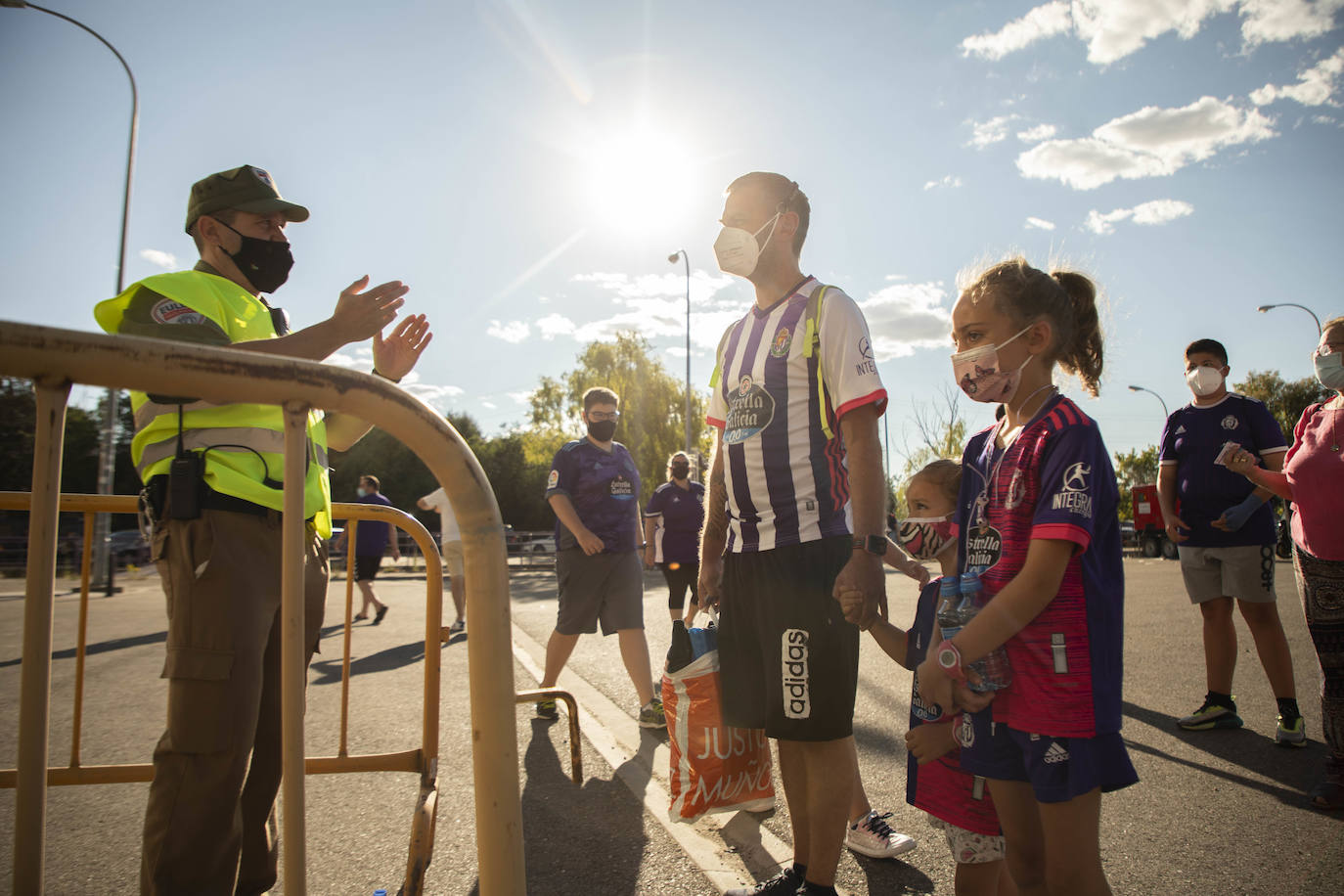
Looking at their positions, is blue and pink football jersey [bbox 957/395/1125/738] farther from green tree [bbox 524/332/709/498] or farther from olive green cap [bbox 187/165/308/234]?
green tree [bbox 524/332/709/498]

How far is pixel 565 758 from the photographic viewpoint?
163 inches

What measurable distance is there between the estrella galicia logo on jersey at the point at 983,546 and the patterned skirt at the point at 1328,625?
2341 mm

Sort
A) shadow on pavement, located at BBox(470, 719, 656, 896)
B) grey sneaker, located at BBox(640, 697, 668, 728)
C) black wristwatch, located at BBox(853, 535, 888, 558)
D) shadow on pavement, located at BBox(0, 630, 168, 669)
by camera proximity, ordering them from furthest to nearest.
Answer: shadow on pavement, located at BBox(0, 630, 168, 669)
grey sneaker, located at BBox(640, 697, 668, 728)
shadow on pavement, located at BBox(470, 719, 656, 896)
black wristwatch, located at BBox(853, 535, 888, 558)

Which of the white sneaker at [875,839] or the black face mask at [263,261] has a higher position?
the black face mask at [263,261]

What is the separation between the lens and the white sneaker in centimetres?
280

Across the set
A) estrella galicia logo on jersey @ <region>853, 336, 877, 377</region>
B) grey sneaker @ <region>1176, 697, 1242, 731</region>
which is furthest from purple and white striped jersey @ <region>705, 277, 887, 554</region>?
grey sneaker @ <region>1176, 697, 1242, 731</region>

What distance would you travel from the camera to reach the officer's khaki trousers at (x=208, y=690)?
181 centimetres

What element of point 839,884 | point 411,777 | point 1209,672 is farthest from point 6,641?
point 1209,672

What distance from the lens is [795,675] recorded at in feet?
7.77

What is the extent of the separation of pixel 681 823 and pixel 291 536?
2466 mm

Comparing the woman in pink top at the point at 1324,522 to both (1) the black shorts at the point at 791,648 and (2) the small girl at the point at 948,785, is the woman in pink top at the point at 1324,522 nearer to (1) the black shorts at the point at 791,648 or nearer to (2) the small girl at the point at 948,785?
(2) the small girl at the point at 948,785

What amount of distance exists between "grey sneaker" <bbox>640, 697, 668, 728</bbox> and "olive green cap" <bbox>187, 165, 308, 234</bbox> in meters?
3.41

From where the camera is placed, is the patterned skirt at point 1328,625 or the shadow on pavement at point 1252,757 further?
the shadow on pavement at point 1252,757

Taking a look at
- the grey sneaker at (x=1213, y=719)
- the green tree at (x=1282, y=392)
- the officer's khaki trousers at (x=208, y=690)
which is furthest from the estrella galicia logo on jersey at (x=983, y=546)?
the green tree at (x=1282, y=392)
